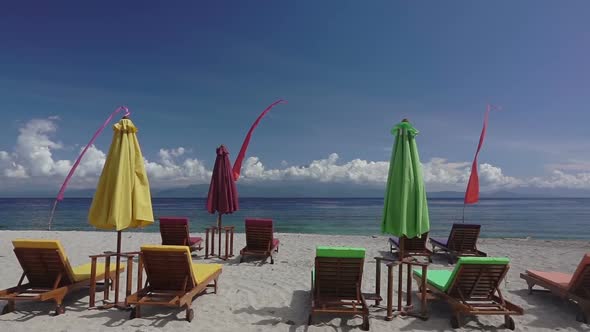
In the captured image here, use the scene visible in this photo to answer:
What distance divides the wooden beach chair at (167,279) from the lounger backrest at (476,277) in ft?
12.1

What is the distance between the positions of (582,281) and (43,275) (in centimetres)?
816

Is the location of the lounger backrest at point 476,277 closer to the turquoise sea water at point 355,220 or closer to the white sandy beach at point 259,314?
the white sandy beach at point 259,314

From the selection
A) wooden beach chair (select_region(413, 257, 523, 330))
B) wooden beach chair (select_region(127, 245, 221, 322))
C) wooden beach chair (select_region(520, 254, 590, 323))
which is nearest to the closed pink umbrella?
wooden beach chair (select_region(127, 245, 221, 322))

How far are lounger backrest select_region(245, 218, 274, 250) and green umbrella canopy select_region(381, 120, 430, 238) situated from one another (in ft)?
14.8

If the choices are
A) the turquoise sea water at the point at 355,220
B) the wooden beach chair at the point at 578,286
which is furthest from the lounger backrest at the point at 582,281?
the turquoise sea water at the point at 355,220

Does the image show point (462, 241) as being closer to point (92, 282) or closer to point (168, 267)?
point (168, 267)

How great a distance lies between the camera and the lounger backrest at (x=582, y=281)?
5.11m

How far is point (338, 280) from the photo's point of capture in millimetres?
5012

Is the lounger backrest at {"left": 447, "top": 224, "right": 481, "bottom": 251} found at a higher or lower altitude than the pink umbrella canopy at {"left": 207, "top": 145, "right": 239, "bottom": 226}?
lower

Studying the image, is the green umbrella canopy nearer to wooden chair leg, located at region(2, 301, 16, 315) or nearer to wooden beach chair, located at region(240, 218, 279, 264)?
wooden beach chair, located at region(240, 218, 279, 264)

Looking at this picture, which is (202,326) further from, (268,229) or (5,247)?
(5,247)

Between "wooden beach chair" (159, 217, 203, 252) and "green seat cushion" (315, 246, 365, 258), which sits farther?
"wooden beach chair" (159, 217, 203, 252)

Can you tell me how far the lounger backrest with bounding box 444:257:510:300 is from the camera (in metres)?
4.68

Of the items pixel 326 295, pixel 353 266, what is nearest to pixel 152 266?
pixel 326 295
